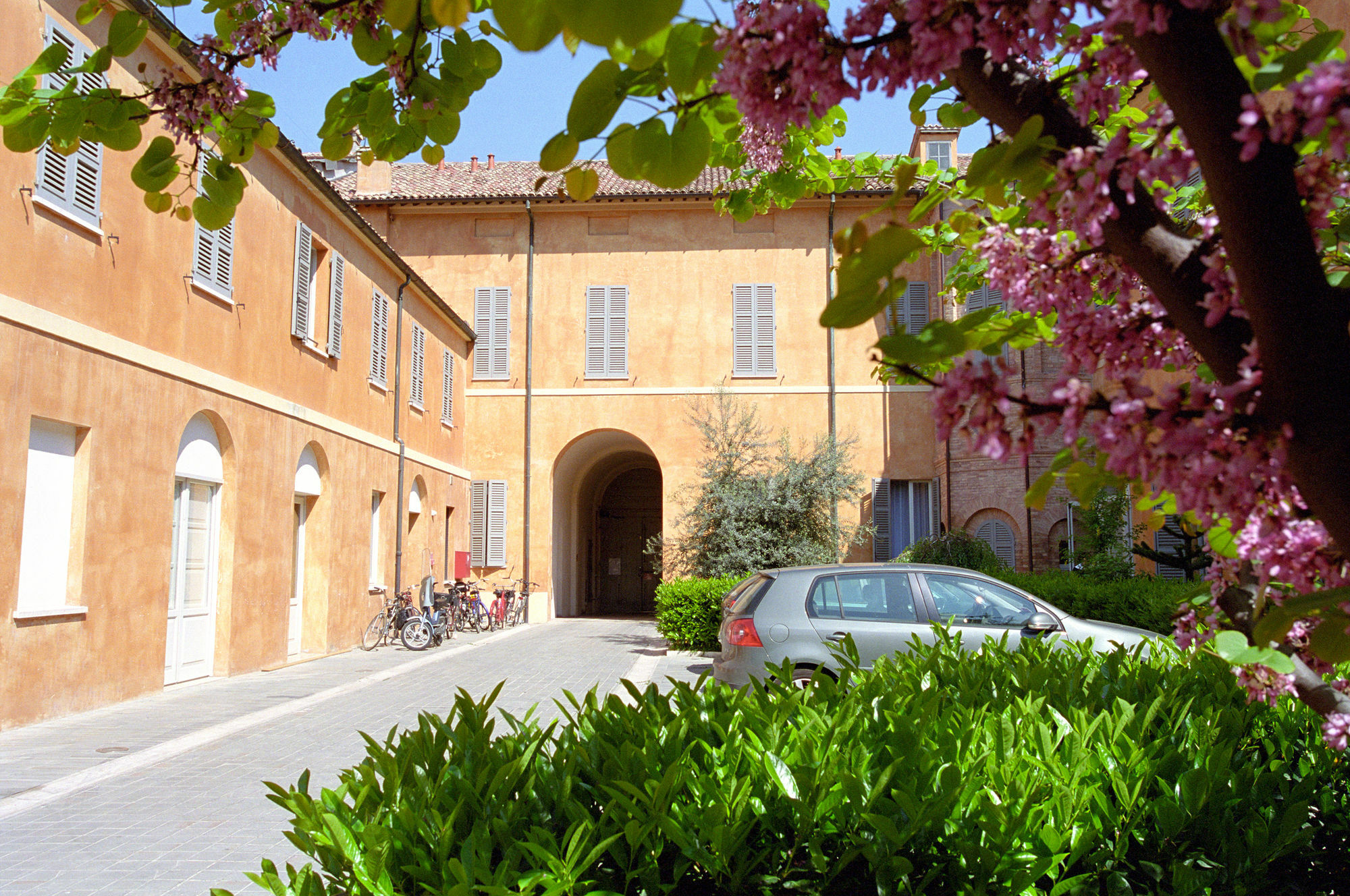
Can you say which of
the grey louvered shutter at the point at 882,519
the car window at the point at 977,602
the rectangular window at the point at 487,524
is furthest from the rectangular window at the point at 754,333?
the car window at the point at 977,602

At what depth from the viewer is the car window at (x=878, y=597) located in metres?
9.11

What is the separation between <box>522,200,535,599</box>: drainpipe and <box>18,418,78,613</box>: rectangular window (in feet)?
48.8

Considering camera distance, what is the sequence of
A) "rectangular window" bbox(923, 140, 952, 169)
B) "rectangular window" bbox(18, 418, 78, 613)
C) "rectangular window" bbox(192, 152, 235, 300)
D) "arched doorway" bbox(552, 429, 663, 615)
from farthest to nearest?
"arched doorway" bbox(552, 429, 663, 615)
"rectangular window" bbox(923, 140, 952, 169)
"rectangular window" bbox(192, 152, 235, 300)
"rectangular window" bbox(18, 418, 78, 613)

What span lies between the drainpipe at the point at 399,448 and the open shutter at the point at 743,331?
317 inches

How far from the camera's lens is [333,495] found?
16969 mm

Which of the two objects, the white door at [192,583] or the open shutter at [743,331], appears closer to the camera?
the white door at [192,583]

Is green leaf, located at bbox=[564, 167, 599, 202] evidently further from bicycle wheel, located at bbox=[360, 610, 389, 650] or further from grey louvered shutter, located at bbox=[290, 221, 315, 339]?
bicycle wheel, located at bbox=[360, 610, 389, 650]

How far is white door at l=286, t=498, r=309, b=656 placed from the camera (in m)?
16.3

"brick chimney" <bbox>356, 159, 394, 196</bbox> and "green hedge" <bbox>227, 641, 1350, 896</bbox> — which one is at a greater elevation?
"brick chimney" <bbox>356, 159, 394, 196</bbox>

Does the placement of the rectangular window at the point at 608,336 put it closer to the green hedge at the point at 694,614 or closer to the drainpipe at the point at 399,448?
the drainpipe at the point at 399,448

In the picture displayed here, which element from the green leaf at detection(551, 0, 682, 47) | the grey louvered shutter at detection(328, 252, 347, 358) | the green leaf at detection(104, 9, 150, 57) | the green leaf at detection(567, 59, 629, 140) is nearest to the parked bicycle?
the grey louvered shutter at detection(328, 252, 347, 358)

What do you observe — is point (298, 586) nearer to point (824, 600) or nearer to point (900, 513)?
point (824, 600)

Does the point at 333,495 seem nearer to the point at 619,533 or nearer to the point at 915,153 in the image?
the point at 915,153

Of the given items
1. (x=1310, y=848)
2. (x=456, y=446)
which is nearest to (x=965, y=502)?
(x=456, y=446)
